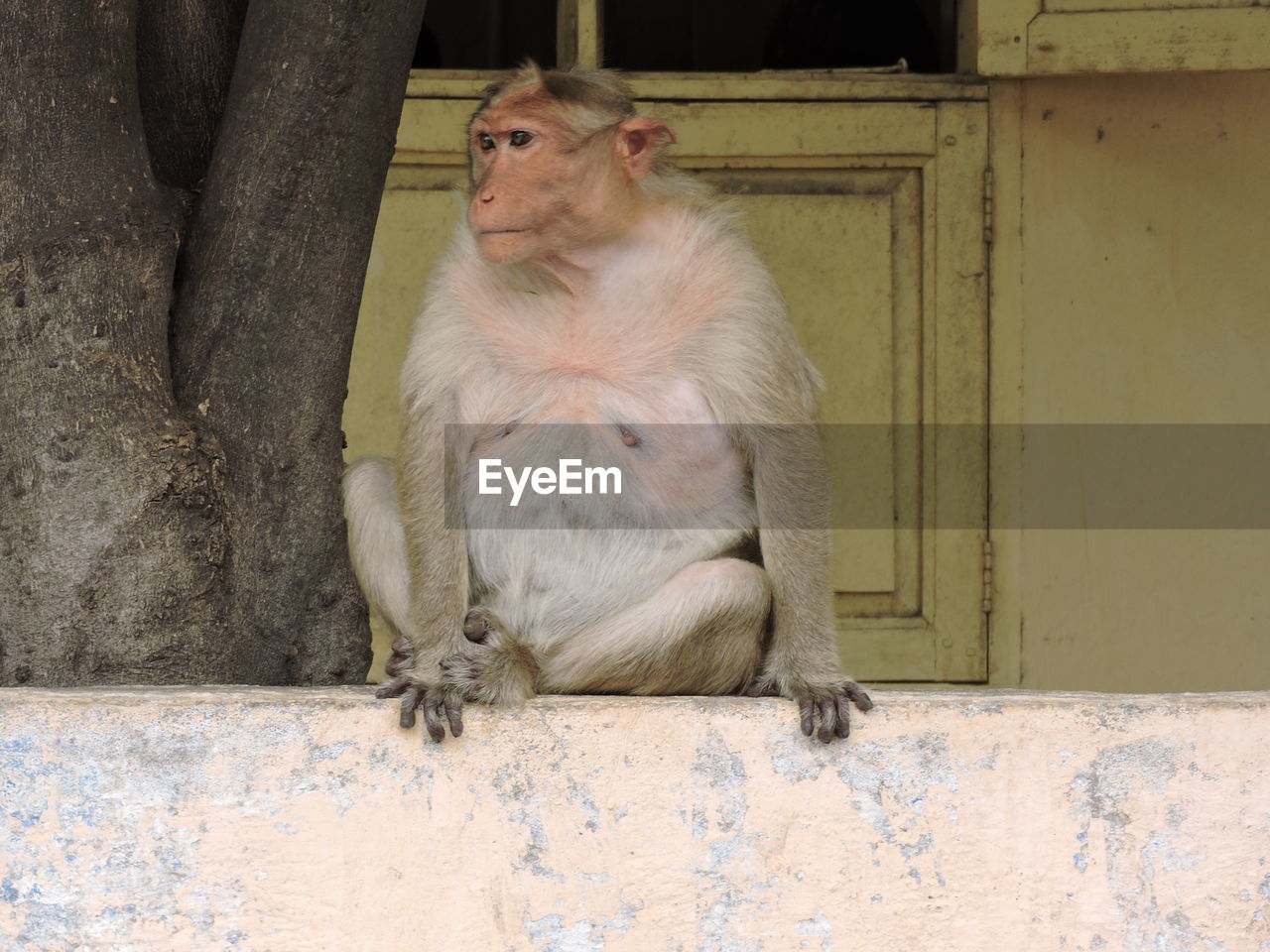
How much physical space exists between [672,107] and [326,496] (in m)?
2.01

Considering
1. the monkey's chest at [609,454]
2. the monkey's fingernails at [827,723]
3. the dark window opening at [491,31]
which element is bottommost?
the monkey's fingernails at [827,723]

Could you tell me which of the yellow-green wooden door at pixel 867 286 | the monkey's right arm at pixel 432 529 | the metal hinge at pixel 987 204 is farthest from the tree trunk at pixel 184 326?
the metal hinge at pixel 987 204

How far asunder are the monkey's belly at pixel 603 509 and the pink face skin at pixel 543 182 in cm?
35

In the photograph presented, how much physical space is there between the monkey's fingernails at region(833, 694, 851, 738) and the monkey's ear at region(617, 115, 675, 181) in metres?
1.08

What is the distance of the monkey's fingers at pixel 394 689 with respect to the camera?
299 cm

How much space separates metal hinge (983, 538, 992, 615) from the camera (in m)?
5.03

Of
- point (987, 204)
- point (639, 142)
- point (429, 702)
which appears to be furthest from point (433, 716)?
Answer: point (987, 204)

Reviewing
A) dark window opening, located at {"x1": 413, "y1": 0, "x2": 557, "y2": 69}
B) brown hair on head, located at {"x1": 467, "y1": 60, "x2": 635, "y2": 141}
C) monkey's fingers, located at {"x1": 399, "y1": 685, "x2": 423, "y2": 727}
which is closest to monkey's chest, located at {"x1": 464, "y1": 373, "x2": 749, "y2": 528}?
brown hair on head, located at {"x1": 467, "y1": 60, "x2": 635, "y2": 141}

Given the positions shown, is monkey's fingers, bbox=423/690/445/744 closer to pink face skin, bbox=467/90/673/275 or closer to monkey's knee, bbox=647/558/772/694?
monkey's knee, bbox=647/558/772/694

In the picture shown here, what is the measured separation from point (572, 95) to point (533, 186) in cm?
19

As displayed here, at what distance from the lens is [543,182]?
128 inches

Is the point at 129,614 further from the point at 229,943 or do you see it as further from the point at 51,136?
the point at 51,136

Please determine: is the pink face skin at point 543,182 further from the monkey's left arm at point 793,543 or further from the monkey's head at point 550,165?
the monkey's left arm at point 793,543

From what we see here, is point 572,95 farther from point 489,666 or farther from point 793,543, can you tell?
point 489,666
